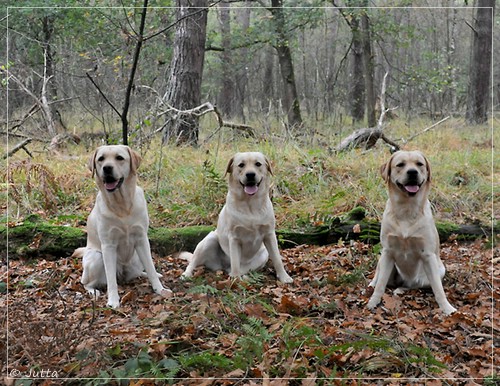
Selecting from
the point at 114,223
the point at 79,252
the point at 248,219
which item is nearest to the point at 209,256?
the point at 248,219

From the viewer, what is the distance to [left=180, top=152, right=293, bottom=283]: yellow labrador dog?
15.6 feet

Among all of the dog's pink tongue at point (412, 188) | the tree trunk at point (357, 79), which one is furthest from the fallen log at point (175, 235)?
the tree trunk at point (357, 79)

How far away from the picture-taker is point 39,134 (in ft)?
27.6

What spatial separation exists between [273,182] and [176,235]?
146 centimetres

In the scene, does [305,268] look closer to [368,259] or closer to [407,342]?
[368,259]

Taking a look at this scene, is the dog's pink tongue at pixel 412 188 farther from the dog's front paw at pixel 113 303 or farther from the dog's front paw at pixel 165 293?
the dog's front paw at pixel 113 303

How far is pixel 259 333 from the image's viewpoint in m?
3.51

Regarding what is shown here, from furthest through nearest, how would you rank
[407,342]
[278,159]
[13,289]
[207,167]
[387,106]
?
[387,106] < [278,159] < [207,167] < [13,289] < [407,342]

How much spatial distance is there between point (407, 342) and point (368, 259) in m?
1.78

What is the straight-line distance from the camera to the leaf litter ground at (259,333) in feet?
10.3

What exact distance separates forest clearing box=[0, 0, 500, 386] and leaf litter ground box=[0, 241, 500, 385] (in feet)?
0.05

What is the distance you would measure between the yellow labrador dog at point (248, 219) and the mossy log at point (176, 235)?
2.37 feet

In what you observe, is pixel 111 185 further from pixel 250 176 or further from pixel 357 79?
pixel 357 79

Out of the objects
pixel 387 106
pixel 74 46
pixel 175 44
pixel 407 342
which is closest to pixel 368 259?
pixel 407 342
